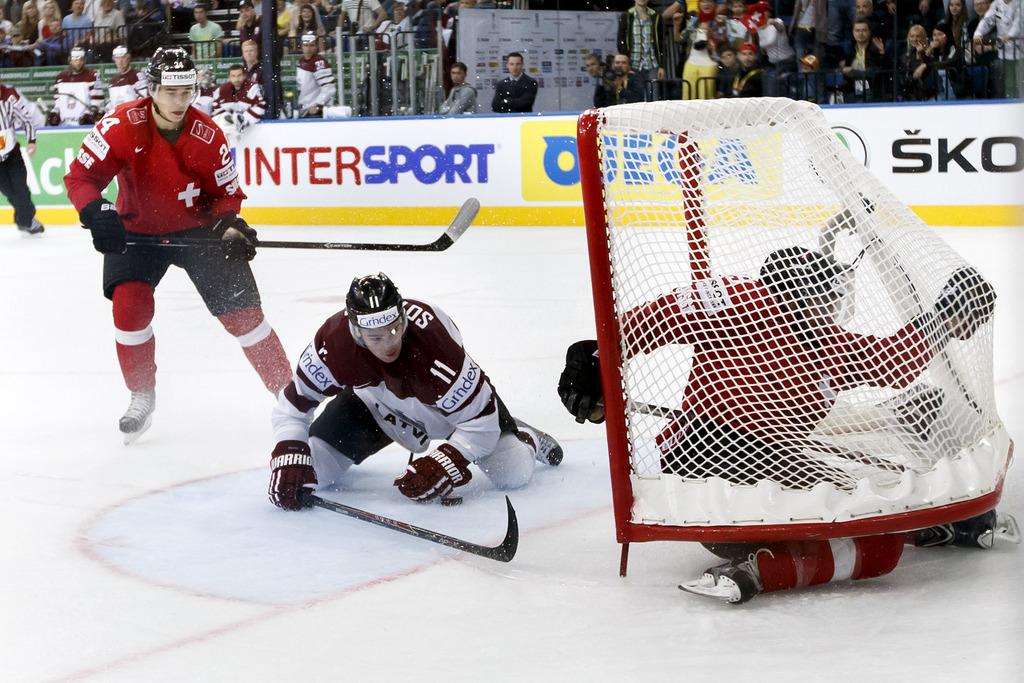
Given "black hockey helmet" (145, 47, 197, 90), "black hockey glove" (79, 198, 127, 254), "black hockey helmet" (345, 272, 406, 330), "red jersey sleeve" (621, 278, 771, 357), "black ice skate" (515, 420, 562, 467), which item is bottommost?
"black ice skate" (515, 420, 562, 467)

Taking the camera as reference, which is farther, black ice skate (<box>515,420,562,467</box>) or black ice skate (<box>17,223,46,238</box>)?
black ice skate (<box>17,223,46,238</box>)

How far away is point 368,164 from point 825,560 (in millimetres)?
7488

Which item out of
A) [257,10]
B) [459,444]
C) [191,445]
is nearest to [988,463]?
[459,444]

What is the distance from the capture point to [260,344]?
4.02m

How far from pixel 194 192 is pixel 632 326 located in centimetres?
202

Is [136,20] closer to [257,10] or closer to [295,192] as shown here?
[257,10]

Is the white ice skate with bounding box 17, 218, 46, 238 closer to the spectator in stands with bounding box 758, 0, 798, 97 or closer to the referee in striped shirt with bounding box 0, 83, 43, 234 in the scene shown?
the referee in striped shirt with bounding box 0, 83, 43, 234

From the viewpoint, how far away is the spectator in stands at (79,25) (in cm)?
1061

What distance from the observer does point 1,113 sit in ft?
30.8

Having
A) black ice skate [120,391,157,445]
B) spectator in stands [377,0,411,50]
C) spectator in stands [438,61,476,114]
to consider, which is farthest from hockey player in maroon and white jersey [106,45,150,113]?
black ice skate [120,391,157,445]

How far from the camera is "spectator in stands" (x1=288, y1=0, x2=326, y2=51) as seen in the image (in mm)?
9680

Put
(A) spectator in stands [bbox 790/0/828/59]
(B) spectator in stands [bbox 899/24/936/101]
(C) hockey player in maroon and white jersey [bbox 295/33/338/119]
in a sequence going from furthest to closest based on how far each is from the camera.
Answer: (C) hockey player in maroon and white jersey [bbox 295/33/338/119] < (A) spectator in stands [bbox 790/0/828/59] < (B) spectator in stands [bbox 899/24/936/101]

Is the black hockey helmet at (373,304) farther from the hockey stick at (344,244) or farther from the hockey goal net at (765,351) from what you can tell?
the hockey stick at (344,244)

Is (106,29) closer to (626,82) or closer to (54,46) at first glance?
(54,46)
